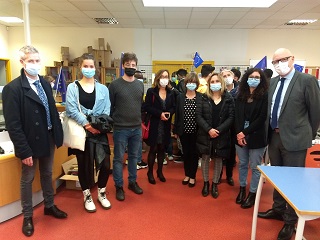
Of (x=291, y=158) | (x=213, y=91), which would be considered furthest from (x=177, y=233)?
(x=213, y=91)

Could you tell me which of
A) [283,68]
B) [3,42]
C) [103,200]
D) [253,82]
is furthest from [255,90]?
[3,42]

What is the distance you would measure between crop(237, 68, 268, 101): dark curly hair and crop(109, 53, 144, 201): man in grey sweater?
→ 3.75 ft

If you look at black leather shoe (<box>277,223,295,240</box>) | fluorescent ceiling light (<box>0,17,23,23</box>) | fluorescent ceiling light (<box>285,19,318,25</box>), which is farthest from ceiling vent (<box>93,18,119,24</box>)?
black leather shoe (<box>277,223,295,240</box>)

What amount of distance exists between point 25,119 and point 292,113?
229 cm

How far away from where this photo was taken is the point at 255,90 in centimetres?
255

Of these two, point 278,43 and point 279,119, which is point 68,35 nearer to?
point 278,43

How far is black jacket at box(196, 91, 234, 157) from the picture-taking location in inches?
109

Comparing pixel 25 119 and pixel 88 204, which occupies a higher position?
pixel 25 119

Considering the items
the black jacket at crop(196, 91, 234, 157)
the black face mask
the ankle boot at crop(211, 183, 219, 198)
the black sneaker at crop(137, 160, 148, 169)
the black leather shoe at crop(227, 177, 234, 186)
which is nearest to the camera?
the black face mask

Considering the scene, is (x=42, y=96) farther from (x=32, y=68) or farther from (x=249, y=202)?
(x=249, y=202)

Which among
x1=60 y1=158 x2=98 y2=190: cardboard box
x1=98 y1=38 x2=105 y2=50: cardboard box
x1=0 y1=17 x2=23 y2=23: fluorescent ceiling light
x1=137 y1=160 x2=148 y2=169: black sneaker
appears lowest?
x1=137 y1=160 x2=148 y2=169: black sneaker

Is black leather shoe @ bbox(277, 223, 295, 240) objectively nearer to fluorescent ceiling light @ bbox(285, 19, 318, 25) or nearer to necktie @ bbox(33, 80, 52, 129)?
necktie @ bbox(33, 80, 52, 129)

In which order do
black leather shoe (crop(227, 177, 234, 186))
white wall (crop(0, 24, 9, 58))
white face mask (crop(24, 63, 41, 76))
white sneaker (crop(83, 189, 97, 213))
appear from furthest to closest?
white wall (crop(0, 24, 9, 58)) < black leather shoe (crop(227, 177, 234, 186)) < white sneaker (crop(83, 189, 97, 213)) < white face mask (crop(24, 63, 41, 76))

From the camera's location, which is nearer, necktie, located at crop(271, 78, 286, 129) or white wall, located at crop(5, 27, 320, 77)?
necktie, located at crop(271, 78, 286, 129)
